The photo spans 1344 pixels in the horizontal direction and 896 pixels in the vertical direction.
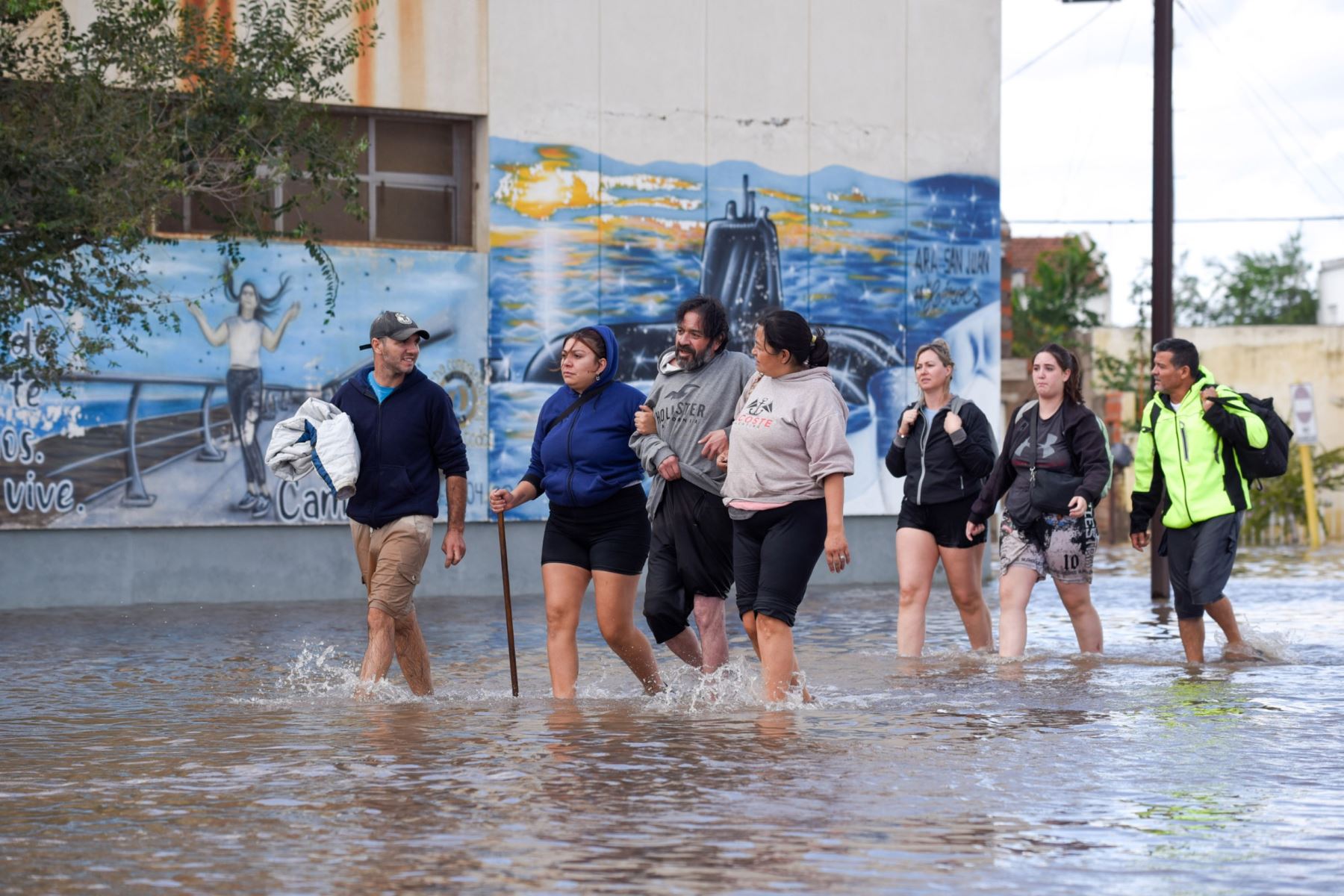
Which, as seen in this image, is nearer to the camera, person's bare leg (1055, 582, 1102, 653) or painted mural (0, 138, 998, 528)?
person's bare leg (1055, 582, 1102, 653)

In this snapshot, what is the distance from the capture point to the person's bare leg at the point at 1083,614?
36.7ft

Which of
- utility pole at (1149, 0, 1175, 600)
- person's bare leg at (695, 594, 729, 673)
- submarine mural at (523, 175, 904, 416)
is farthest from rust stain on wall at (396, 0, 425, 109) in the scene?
person's bare leg at (695, 594, 729, 673)

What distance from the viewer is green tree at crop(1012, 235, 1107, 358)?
44.9 m

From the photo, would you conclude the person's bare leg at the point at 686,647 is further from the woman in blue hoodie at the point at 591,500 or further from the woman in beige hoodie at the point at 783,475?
the woman in beige hoodie at the point at 783,475

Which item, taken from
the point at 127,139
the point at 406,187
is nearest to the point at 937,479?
the point at 127,139

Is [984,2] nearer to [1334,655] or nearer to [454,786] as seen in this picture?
[1334,655]

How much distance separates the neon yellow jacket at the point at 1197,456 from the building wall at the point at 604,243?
824cm

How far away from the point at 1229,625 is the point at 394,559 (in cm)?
493

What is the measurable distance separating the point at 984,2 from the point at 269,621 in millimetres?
10364

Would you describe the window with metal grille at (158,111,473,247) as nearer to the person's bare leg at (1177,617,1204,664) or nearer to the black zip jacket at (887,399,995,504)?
the black zip jacket at (887,399,995,504)

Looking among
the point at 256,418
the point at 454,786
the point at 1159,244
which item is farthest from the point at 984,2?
the point at 454,786

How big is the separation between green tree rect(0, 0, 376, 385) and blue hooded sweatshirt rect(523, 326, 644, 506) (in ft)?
16.1

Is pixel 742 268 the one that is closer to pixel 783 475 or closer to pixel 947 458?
pixel 947 458

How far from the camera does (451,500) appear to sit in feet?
30.2
